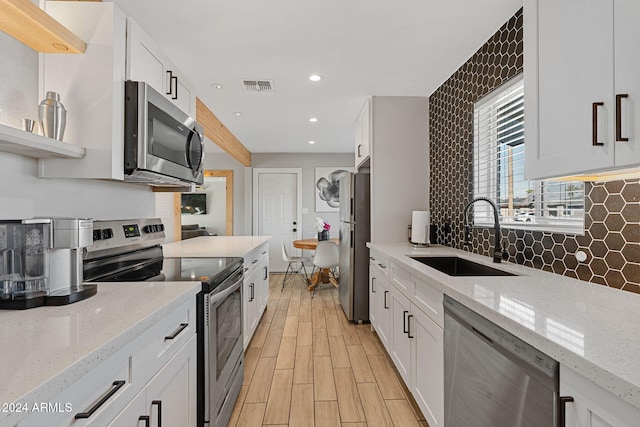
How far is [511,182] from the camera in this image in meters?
2.14

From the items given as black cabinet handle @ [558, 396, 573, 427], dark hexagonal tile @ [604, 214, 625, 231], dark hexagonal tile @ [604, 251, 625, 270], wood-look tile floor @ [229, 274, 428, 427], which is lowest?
wood-look tile floor @ [229, 274, 428, 427]

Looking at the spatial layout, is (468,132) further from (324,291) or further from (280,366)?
(324,291)

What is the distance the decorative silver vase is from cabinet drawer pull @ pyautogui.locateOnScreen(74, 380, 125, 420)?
1.07 metres

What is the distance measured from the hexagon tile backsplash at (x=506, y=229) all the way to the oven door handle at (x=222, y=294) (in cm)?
169

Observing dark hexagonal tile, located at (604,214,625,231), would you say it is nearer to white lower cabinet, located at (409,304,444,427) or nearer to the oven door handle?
white lower cabinet, located at (409,304,444,427)

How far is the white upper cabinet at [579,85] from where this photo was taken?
0.99m

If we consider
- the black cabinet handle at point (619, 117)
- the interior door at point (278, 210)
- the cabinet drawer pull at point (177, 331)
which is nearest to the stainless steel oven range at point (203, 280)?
the cabinet drawer pull at point (177, 331)

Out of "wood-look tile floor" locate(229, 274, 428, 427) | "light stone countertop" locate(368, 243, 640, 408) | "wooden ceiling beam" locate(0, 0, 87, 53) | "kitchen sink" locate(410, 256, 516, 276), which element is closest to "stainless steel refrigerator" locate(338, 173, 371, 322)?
"wood-look tile floor" locate(229, 274, 428, 427)

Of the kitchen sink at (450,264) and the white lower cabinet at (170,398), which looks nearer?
the white lower cabinet at (170,398)

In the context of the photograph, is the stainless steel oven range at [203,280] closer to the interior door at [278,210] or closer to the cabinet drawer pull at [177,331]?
the cabinet drawer pull at [177,331]

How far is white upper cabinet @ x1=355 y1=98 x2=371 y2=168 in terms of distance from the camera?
3.43m

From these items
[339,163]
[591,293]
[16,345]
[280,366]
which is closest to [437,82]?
[591,293]

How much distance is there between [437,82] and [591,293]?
2.26 m

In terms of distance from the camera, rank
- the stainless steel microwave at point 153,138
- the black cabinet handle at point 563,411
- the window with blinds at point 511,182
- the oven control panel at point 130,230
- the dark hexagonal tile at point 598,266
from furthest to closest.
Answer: the oven control panel at point 130,230 < the window with blinds at point 511,182 < the stainless steel microwave at point 153,138 < the dark hexagonal tile at point 598,266 < the black cabinet handle at point 563,411
